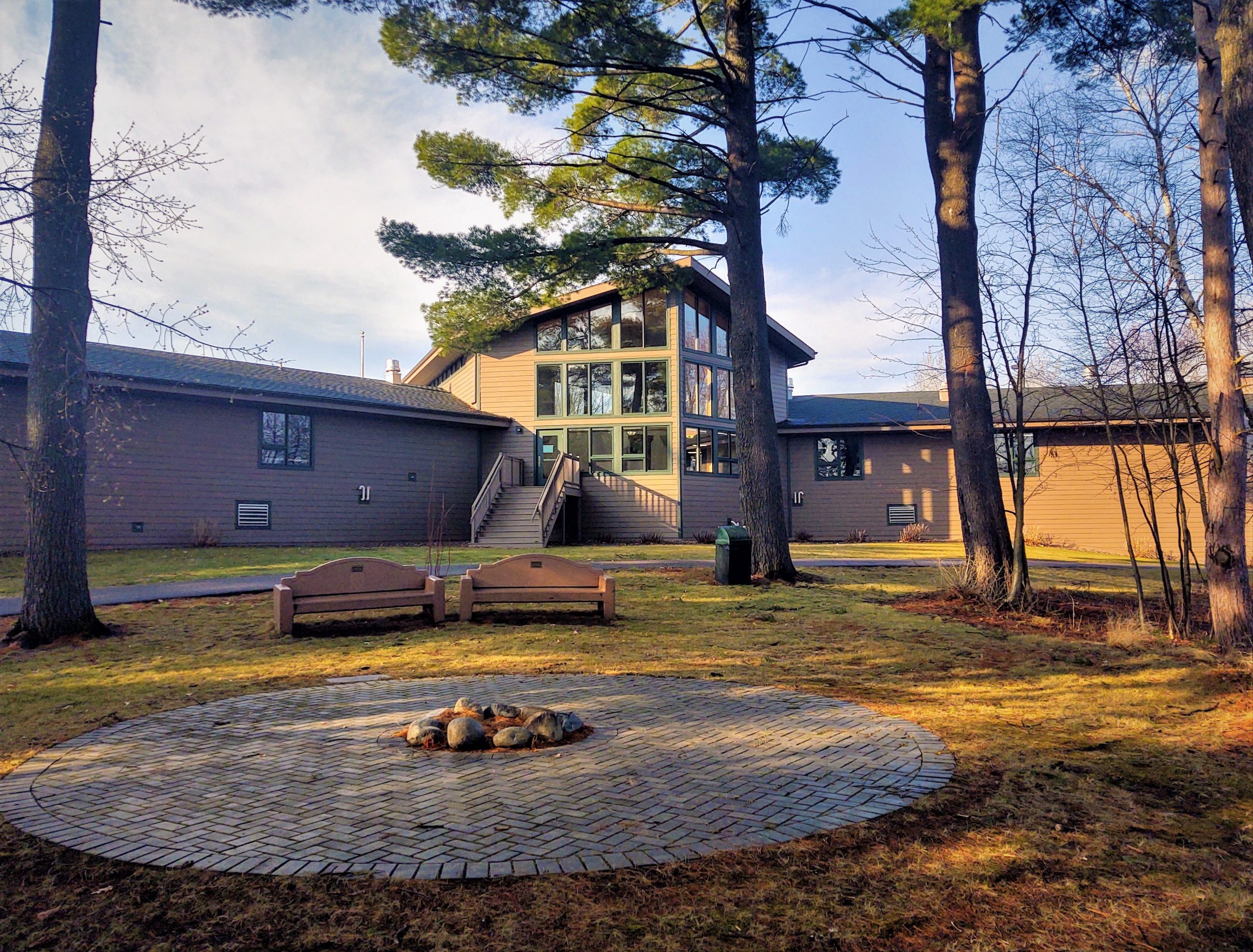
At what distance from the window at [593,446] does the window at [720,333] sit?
461cm

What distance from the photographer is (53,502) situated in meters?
8.38

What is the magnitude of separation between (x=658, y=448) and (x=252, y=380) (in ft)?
37.0

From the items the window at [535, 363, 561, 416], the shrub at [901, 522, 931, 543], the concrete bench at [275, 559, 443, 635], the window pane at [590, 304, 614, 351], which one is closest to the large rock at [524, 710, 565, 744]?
the concrete bench at [275, 559, 443, 635]

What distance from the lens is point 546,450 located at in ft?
84.9

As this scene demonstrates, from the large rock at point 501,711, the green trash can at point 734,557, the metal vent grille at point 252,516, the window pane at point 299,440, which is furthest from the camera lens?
the window pane at point 299,440

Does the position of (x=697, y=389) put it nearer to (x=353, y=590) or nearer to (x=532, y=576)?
(x=532, y=576)

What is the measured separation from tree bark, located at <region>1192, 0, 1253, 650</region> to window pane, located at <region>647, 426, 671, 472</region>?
17.6 meters

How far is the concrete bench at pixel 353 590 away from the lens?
8703 mm

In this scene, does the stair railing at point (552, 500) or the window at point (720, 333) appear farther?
the window at point (720, 333)

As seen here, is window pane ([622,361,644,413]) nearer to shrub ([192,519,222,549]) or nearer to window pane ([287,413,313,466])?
window pane ([287,413,313,466])

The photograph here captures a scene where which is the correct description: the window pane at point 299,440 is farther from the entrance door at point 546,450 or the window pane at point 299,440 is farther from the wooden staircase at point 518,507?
the entrance door at point 546,450

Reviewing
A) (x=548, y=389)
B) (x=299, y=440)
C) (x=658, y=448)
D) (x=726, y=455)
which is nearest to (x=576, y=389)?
(x=548, y=389)

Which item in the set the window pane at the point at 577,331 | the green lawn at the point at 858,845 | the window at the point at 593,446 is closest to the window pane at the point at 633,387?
the window at the point at 593,446

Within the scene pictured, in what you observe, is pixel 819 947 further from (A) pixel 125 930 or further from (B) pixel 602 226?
(B) pixel 602 226
